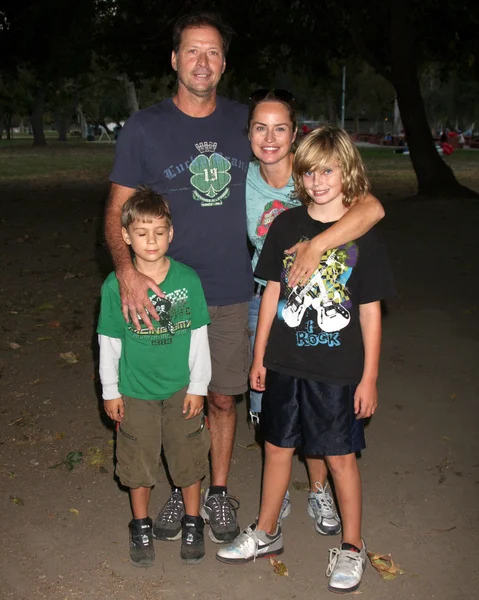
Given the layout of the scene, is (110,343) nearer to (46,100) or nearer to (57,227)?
(57,227)

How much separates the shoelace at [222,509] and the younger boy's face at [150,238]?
53.8 inches

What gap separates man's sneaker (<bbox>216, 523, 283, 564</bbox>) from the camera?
350 centimetres

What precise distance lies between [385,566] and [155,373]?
140 cm

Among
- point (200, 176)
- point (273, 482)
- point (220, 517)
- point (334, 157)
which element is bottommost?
point (220, 517)

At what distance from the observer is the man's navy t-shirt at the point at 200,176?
138 inches

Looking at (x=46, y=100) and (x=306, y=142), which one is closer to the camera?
(x=306, y=142)

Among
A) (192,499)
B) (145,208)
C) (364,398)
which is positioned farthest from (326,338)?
(192,499)

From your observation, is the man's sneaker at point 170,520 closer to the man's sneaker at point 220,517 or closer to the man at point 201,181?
the man at point 201,181

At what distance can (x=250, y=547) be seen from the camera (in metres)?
3.51

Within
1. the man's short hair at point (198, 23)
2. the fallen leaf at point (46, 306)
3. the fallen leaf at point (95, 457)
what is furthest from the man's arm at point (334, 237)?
the fallen leaf at point (46, 306)

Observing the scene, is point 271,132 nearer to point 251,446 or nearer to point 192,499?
point 192,499

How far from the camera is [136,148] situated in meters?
3.51

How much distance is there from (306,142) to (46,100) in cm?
6513

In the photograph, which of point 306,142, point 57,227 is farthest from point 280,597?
point 57,227
